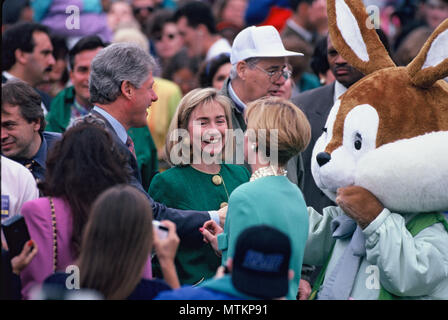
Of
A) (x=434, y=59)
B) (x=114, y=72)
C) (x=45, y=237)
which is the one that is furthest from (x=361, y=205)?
(x=114, y=72)

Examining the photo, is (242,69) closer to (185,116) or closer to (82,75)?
(185,116)

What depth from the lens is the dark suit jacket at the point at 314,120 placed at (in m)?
5.24

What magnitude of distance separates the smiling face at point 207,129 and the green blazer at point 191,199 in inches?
6.5

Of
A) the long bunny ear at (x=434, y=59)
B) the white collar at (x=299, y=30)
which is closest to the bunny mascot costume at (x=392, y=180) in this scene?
the long bunny ear at (x=434, y=59)

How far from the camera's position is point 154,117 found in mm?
7258

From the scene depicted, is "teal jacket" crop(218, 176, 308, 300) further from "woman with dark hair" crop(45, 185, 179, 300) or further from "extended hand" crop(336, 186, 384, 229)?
"woman with dark hair" crop(45, 185, 179, 300)

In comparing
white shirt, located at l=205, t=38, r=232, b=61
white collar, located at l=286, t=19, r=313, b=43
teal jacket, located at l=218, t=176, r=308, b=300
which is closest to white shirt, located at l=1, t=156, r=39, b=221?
teal jacket, located at l=218, t=176, r=308, b=300

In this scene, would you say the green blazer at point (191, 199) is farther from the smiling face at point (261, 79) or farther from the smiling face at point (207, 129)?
the smiling face at point (261, 79)

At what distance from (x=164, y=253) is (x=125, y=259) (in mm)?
316

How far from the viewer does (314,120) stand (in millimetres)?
5457

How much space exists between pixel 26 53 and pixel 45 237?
344 cm

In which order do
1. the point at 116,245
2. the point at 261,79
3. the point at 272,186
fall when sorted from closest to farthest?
the point at 116,245 → the point at 272,186 → the point at 261,79
